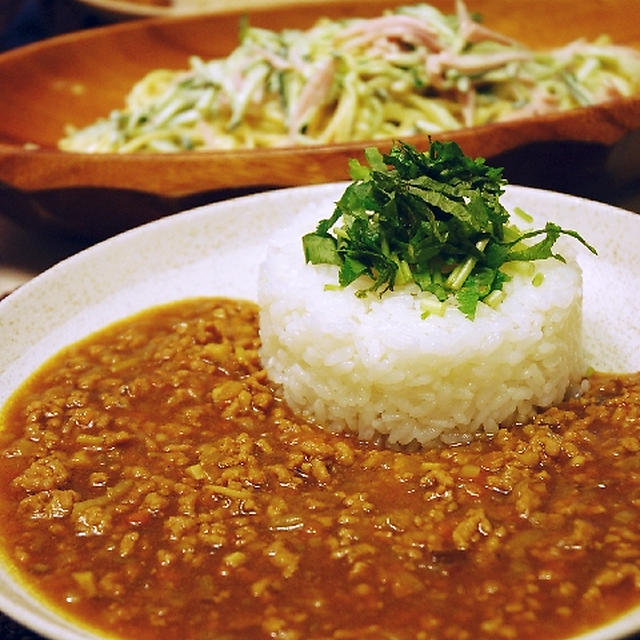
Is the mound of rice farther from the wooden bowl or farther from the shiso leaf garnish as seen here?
the wooden bowl

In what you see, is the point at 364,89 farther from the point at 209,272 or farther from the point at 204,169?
the point at 209,272

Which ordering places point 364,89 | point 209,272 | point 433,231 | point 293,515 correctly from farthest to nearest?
point 364,89
point 209,272
point 433,231
point 293,515

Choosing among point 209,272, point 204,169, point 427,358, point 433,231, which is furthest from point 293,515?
point 204,169

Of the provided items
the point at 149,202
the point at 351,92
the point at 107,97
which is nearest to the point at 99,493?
the point at 149,202

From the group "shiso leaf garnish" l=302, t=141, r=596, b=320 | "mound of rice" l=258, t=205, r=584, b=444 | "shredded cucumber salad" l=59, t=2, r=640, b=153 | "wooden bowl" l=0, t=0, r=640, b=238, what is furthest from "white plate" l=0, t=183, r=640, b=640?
"shredded cucumber salad" l=59, t=2, r=640, b=153

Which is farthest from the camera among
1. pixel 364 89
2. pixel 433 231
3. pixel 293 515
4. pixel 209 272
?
pixel 364 89

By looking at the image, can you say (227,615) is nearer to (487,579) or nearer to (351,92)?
(487,579)

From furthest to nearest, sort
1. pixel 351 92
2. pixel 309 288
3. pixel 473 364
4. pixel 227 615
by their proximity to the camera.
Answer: pixel 351 92
pixel 309 288
pixel 473 364
pixel 227 615
